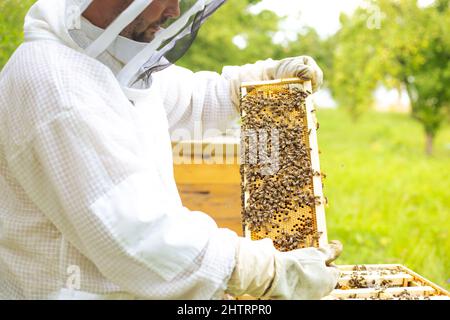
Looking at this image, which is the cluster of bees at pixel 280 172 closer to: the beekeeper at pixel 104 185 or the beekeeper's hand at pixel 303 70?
the beekeeper's hand at pixel 303 70

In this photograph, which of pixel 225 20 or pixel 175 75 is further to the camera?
pixel 225 20

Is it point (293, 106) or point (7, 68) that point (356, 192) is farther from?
point (7, 68)

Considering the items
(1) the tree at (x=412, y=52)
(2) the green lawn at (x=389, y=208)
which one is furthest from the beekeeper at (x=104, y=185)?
(1) the tree at (x=412, y=52)

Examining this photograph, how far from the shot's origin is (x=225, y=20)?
293 inches

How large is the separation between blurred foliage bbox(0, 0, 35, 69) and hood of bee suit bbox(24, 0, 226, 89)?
1.70m

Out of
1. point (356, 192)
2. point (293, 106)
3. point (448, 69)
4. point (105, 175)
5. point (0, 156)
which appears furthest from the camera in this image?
point (448, 69)

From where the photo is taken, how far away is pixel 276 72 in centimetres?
310

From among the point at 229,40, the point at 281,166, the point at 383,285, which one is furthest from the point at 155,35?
the point at 229,40

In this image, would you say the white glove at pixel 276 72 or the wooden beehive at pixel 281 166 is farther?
the white glove at pixel 276 72

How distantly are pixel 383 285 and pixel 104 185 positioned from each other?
1.62 m

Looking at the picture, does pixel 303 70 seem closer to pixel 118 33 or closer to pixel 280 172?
pixel 280 172

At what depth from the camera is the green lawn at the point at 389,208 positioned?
17.9 ft

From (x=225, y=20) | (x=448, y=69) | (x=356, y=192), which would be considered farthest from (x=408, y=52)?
(x=225, y=20)

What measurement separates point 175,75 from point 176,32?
0.78 m
